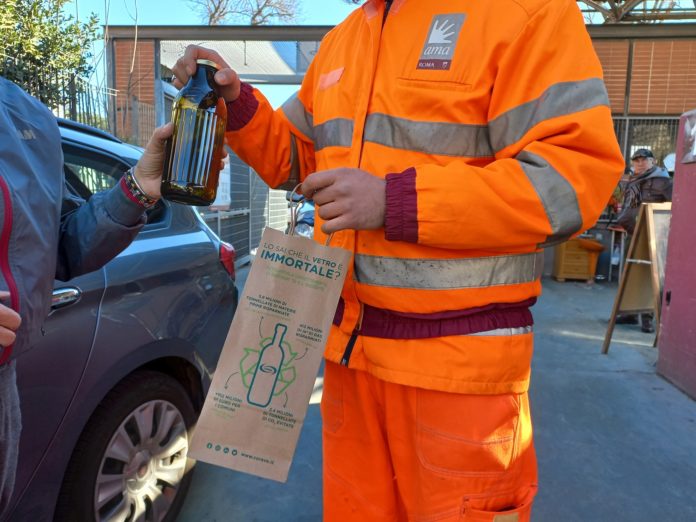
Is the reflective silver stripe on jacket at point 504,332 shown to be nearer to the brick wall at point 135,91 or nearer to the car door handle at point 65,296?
the car door handle at point 65,296

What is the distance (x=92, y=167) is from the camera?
2398 mm

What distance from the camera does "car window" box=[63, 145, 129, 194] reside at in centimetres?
228

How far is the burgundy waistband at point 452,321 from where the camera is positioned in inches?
47.3

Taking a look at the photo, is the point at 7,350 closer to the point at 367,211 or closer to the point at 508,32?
the point at 367,211

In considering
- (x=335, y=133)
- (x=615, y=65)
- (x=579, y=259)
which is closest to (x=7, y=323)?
(x=335, y=133)

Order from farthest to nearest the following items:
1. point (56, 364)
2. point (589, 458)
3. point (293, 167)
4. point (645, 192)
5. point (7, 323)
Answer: point (645, 192) → point (589, 458) → point (56, 364) → point (293, 167) → point (7, 323)

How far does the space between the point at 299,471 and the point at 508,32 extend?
102 inches

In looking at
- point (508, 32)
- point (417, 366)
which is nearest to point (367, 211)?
point (417, 366)

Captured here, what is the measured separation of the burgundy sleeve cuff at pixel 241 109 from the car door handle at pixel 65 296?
2.91 ft

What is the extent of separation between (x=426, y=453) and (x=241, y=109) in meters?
0.98

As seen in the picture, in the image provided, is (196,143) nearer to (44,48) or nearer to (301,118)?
(301,118)

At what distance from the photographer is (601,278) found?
9289mm

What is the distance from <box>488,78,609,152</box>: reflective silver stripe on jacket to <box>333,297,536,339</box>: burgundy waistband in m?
0.37

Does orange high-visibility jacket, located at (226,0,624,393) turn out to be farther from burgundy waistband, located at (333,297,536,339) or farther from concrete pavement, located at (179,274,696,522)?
concrete pavement, located at (179,274,696,522)
